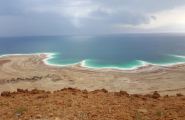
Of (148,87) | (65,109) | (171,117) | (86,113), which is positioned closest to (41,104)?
(65,109)

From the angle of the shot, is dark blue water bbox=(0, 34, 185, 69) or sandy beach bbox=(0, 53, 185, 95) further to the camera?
dark blue water bbox=(0, 34, 185, 69)

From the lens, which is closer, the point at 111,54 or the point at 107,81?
the point at 107,81

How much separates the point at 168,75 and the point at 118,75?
492 inches

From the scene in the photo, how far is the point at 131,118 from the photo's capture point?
27.2 feet

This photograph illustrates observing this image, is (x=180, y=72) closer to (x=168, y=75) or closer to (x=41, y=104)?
(x=168, y=75)

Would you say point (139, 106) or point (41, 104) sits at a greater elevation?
point (41, 104)

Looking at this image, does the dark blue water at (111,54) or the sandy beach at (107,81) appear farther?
the dark blue water at (111,54)

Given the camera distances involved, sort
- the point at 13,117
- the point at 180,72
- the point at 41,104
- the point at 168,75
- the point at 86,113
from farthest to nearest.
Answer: the point at 180,72 → the point at 168,75 → the point at 41,104 → the point at 86,113 → the point at 13,117

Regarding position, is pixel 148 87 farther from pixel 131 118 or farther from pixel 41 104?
pixel 41 104

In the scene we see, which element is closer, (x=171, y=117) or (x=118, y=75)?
(x=171, y=117)

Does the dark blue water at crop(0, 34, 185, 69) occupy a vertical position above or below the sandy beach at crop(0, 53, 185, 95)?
above

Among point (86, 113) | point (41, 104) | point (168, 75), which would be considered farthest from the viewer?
point (168, 75)

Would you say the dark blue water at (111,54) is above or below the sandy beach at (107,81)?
above

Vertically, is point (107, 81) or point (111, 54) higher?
point (111, 54)
